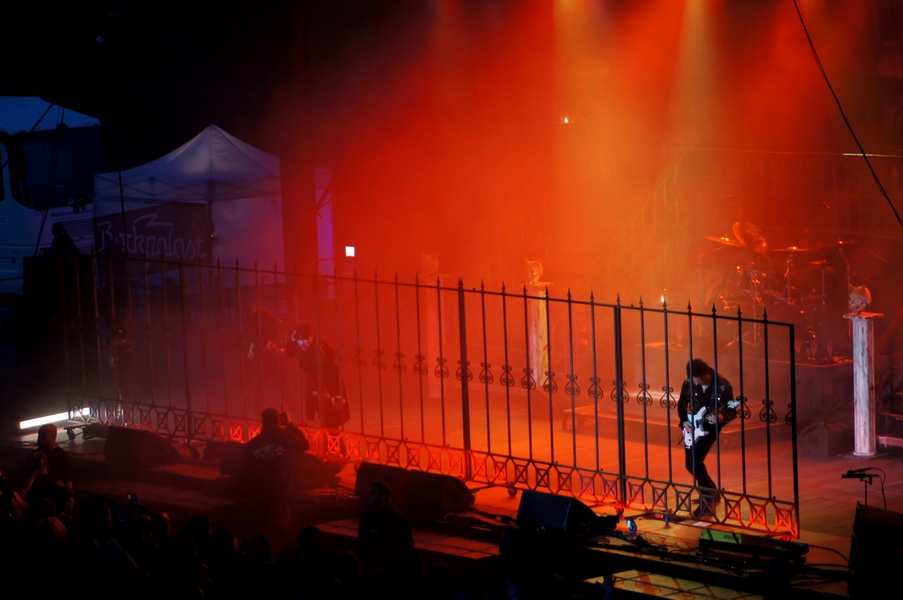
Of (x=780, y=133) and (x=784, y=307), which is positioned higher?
(x=780, y=133)

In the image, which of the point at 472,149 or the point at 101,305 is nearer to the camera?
the point at 101,305

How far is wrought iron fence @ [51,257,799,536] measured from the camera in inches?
407

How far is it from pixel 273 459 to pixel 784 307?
726 centimetres

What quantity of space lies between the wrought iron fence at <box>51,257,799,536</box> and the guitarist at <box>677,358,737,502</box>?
164mm

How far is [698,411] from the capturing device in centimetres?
1007

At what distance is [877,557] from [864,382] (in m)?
5.29

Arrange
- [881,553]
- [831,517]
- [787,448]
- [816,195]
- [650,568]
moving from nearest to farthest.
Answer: [881,553]
[650,568]
[831,517]
[787,448]
[816,195]

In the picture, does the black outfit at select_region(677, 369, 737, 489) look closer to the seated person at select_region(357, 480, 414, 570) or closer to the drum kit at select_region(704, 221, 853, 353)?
the seated person at select_region(357, 480, 414, 570)

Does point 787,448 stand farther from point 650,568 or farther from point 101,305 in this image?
point 101,305

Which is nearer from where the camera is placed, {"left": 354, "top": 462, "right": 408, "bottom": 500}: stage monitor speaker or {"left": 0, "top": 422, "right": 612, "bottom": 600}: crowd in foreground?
{"left": 0, "top": 422, "right": 612, "bottom": 600}: crowd in foreground

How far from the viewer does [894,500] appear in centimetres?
1086

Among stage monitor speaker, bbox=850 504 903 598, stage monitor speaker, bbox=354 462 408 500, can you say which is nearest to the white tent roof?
stage monitor speaker, bbox=354 462 408 500

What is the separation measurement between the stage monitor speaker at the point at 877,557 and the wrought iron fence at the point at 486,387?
48.5 inches

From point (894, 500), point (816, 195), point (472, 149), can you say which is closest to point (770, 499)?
point (894, 500)
